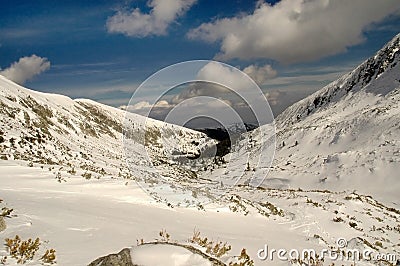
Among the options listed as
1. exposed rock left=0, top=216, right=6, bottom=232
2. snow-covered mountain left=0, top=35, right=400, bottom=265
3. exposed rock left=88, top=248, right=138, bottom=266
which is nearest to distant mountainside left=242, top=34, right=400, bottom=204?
snow-covered mountain left=0, top=35, right=400, bottom=265

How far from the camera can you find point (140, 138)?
294 feet

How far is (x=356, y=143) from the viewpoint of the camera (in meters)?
46.4

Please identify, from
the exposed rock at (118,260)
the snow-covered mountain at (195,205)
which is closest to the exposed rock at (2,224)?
the snow-covered mountain at (195,205)

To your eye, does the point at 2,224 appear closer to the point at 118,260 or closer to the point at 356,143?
the point at 118,260

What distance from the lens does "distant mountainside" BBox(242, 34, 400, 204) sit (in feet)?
117

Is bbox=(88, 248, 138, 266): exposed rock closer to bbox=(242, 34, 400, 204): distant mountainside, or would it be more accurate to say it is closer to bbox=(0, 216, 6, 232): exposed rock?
bbox=(0, 216, 6, 232): exposed rock

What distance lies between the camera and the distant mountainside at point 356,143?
35.6 meters

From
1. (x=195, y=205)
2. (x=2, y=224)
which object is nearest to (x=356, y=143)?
(x=195, y=205)

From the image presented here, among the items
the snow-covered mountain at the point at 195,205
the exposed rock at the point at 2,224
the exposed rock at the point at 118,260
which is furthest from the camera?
the snow-covered mountain at the point at 195,205

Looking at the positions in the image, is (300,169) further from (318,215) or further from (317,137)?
(318,215)

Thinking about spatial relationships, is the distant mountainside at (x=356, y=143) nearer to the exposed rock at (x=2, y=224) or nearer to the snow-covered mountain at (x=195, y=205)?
the snow-covered mountain at (x=195, y=205)

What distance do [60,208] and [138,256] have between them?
5830 mm

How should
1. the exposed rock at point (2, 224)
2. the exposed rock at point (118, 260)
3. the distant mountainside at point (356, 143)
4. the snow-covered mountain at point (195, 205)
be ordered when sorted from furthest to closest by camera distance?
the distant mountainside at point (356, 143) → the snow-covered mountain at point (195, 205) → the exposed rock at point (2, 224) → the exposed rock at point (118, 260)

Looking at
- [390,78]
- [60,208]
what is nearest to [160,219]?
[60,208]
